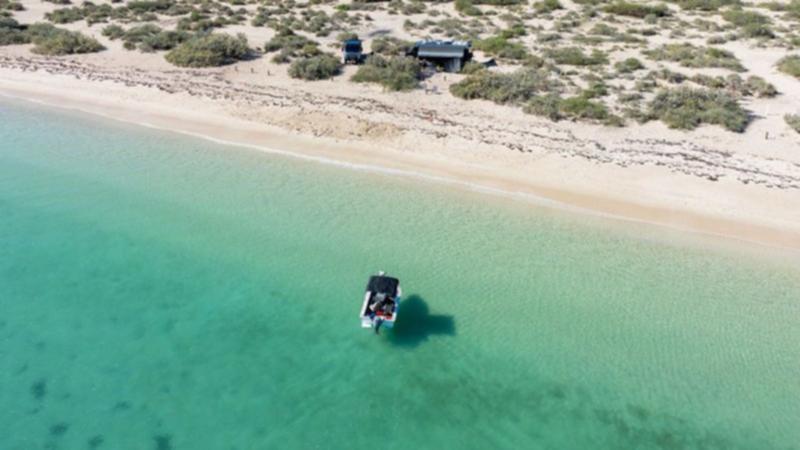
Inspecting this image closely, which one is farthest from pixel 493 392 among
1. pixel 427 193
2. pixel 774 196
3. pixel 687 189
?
pixel 774 196

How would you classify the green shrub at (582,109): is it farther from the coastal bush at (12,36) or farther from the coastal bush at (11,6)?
the coastal bush at (11,6)

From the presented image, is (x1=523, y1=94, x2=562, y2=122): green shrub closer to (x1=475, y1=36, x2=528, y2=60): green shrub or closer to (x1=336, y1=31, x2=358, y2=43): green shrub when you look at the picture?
(x1=475, y1=36, x2=528, y2=60): green shrub

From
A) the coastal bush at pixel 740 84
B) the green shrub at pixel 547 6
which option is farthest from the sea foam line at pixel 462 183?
the green shrub at pixel 547 6

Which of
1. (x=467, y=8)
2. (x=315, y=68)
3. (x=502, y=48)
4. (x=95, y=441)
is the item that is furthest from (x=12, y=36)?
(x=95, y=441)

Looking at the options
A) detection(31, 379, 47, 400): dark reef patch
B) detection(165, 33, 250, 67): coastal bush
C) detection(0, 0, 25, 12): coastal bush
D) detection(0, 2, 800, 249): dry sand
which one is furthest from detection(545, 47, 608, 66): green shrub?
detection(0, 0, 25, 12): coastal bush

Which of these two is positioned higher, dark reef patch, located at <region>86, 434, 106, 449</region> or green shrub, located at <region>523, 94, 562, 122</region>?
green shrub, located at <region>523, 94, 562, 122</region>

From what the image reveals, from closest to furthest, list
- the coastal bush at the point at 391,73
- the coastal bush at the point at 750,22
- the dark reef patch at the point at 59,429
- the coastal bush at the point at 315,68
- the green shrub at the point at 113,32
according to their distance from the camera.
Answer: the dark reef patch at the point at 59,429
the coastal bush at the point at 391,73
the coastal bush at the point at 315,68
the coastal bush at the point at 750,22
the green shrub at the point at 113,32
